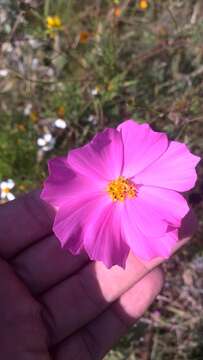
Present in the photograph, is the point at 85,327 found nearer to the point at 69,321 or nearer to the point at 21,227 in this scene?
the point at 69,321

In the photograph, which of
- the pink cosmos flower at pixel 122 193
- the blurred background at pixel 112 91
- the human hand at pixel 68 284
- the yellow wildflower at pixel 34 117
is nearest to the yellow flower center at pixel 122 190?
the pink cosmos flower at pixel 122 193

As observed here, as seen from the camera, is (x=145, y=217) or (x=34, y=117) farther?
(x=34, y=117)

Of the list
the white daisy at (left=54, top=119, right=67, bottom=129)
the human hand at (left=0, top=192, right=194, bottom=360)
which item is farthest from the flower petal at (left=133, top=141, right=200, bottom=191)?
the white daisy at (left=54, top=119, right=67, bottom=129)

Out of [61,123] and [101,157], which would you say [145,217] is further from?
[61,123]

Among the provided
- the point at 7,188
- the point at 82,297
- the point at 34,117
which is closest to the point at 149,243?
the point at 82,297

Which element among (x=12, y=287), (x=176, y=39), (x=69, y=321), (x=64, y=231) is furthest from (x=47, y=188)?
(x=176, y=39)

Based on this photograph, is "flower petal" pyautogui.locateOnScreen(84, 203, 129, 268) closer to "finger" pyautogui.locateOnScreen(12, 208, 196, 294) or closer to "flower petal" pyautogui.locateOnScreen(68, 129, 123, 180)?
"flower petal" pyautogui.locateOnScreen(68, 129, 123, 180)

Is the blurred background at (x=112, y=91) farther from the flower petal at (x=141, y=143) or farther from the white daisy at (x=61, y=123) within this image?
the flower petal at (x=141, y=143)
